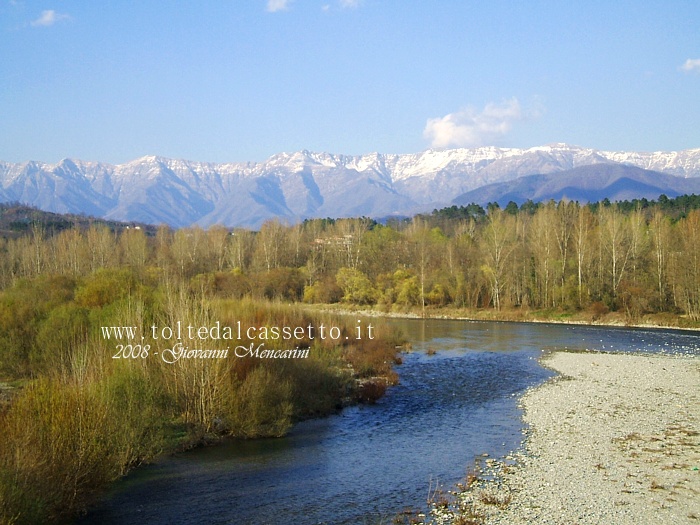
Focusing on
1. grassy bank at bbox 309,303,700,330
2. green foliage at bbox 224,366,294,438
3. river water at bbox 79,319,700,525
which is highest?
green foliage at bbox 224,366,294,438

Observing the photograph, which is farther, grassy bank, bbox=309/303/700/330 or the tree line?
the tree line

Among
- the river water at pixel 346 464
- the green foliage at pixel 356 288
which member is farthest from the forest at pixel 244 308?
the river water at pixel 346 464

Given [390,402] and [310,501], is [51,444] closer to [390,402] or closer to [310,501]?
[310,501]

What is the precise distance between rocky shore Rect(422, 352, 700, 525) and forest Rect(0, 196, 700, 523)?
784cm

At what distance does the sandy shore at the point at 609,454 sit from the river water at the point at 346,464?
1.50 m

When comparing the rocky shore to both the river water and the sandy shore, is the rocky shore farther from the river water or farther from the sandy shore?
the river water

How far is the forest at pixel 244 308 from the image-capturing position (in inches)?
507

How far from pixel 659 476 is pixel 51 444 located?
14689mm

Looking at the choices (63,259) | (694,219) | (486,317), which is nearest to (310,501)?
(486,317)

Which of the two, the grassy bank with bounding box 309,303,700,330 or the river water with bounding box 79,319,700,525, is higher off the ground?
the river water with bounding box 79,319,700,525

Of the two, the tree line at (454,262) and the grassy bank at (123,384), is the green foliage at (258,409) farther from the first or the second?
the tree line at (454,262)

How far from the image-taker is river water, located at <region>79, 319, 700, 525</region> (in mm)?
13820

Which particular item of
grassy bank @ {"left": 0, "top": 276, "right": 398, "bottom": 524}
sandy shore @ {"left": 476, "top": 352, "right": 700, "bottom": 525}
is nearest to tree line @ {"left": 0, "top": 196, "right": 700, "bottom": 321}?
grassy bank @ {"left": 0, "top": 276, "right": 398, "bottom": 524}

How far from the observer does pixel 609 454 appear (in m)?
17.5
